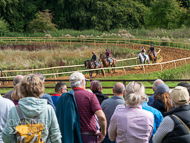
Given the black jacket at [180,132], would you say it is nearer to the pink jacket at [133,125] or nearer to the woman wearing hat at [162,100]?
the pink jacket at [133,125]

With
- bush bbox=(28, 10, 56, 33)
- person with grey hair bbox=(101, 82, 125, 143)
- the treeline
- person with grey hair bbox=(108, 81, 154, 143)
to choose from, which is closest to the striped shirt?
person with grey hair bbox=(108, 81, 154, 143)

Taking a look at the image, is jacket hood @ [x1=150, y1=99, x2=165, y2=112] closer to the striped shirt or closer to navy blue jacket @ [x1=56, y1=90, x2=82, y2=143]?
the striped shirt

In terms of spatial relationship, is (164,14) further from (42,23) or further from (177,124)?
(177,124)

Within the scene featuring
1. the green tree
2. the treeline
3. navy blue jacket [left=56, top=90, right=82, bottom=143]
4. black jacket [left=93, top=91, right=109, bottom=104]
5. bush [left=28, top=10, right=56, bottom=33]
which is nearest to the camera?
navy blue jacket [left=56, top=90, right=82, bottom=143]

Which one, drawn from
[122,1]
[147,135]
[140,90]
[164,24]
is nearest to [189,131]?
[147,135]

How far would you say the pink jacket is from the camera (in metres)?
3.58

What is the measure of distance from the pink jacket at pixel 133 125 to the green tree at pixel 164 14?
44952mm

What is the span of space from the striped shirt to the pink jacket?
14.3 inches

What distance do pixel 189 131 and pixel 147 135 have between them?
0.60 metres

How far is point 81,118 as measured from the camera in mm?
3826

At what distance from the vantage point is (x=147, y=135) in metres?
3.62

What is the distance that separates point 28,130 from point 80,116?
96 centimetres

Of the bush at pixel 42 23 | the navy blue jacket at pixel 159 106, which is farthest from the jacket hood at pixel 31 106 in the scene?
the bush at pixel 42 23

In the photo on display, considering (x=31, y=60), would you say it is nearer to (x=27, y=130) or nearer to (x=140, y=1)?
(x=27, y=130)
